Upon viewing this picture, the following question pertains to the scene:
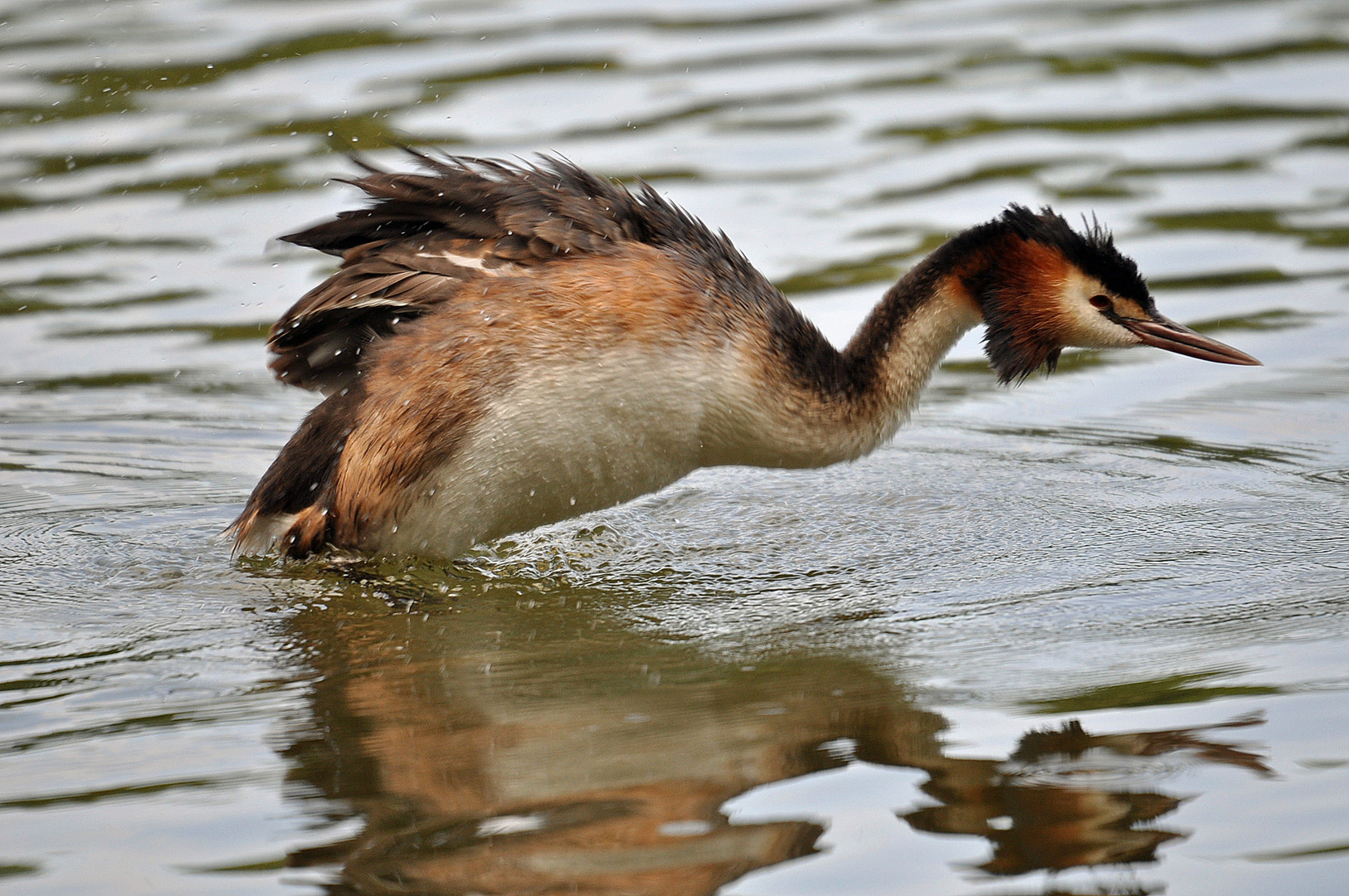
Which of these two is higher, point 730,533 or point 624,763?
point 730,533

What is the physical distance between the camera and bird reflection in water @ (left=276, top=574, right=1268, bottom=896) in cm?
373

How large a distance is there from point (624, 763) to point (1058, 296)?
107 inches

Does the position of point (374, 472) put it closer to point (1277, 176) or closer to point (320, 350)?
point (320, 350)

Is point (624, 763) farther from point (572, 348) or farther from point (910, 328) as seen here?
point (910, 328)

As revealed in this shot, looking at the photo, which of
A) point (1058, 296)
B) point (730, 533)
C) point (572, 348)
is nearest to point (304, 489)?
point (572, 348)

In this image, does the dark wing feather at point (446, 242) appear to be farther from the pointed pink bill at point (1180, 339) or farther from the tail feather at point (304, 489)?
the pointed pink bill at point (1180, 339)

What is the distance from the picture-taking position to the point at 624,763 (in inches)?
167

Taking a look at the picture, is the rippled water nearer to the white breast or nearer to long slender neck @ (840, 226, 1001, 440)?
the white breast

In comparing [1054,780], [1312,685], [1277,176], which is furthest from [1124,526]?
[1277,176]

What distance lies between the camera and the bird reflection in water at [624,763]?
12.3 feet

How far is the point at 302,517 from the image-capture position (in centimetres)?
595

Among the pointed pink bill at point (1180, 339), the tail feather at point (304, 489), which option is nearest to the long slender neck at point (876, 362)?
the pointed pink bill at point (1180, 339)

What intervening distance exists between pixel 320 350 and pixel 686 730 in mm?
2306

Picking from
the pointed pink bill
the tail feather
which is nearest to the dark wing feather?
the tail feather
